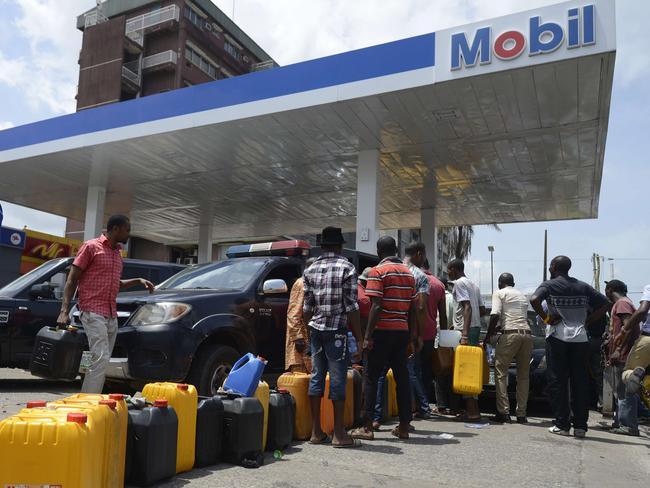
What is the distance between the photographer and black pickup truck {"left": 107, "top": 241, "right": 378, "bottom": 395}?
17.0ft

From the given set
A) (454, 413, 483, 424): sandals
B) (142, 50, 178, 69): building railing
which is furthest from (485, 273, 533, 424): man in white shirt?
(142, 50, 178, 69): building railing

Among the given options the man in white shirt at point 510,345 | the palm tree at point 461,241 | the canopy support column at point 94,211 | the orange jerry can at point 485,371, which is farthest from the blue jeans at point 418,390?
the palm tree at point 461,241

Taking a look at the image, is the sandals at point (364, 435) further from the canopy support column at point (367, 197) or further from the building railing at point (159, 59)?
the building railing at point (159, 59)

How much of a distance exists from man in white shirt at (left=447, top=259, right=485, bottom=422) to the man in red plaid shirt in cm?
372

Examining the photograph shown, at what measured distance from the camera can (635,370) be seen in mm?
6023

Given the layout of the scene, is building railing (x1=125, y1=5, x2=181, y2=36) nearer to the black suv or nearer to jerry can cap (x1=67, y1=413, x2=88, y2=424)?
the black suv

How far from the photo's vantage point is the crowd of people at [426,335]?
4719 millimetres

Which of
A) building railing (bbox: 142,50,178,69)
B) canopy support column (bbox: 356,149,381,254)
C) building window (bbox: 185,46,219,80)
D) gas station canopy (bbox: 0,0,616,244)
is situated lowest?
canopy support column (bbox: 356,149,381,254)

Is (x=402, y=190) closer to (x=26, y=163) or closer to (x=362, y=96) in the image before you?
(x=362, y=96)

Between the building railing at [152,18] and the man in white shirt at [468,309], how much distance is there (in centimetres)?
4149

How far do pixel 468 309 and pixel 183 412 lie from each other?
12.3ft

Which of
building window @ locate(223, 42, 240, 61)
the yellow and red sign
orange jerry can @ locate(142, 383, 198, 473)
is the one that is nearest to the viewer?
orange jerry can @ locate(142, 383, 198, 473)

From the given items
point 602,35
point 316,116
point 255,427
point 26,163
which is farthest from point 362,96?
point 26,163

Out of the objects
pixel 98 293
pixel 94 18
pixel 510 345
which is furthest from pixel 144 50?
pixel 510 345
